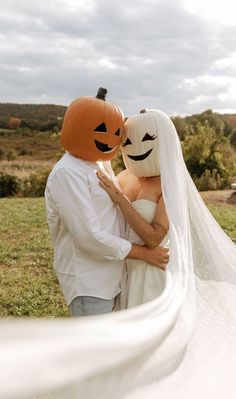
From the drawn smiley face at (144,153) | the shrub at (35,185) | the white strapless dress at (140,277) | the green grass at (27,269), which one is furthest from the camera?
the shrub at (35,185)

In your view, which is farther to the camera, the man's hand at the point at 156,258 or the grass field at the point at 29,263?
the grass field at the point at 29,263

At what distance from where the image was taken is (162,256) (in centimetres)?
288

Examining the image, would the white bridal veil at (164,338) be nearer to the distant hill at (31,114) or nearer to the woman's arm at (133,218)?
the woman's arm at (133,218)

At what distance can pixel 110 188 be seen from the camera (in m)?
2.81

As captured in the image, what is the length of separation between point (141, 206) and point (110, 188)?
0.22 m

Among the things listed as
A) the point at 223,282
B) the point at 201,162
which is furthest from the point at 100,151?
the point at 201,162

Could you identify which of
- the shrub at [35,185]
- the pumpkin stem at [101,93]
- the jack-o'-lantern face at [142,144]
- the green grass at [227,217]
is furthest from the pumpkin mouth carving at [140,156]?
the shrub at [35,185]

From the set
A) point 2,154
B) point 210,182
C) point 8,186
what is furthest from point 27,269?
point 2,154

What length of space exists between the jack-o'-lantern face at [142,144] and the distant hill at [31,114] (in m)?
37.3

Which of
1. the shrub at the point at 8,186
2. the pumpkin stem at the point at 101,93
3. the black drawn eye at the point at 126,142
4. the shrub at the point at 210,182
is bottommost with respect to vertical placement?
the shrub at the point at 8,186

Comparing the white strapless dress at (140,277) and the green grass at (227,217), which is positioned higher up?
the white strapless dress at (140,277)

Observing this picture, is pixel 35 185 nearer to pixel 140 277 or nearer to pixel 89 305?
pixel 140 277

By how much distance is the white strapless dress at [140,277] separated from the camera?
2.89 m

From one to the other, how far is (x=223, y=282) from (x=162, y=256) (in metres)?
0.57
